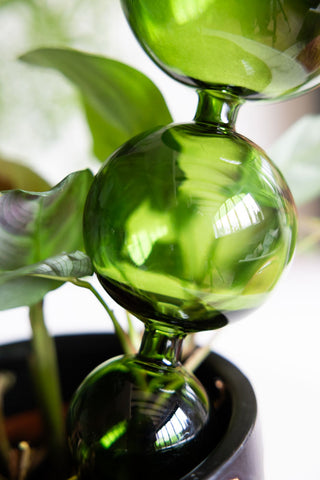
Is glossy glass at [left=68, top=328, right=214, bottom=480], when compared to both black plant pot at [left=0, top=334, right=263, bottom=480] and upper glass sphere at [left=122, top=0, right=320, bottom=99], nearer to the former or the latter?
black plant pot at [left=0, top=334, right=263, bottom=480]

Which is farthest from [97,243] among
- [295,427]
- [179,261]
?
[295,427]

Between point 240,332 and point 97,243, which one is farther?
point 240,332

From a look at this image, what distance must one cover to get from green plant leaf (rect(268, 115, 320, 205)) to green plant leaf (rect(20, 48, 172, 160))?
10 cm

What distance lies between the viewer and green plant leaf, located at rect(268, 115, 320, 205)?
1.15ft

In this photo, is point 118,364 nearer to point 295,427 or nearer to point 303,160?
point 303,160

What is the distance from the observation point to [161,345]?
0.25 meters

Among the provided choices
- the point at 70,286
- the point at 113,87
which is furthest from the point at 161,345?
the point at 70,286

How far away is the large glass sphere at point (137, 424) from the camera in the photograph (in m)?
0.23

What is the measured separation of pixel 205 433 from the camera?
0.25 metres

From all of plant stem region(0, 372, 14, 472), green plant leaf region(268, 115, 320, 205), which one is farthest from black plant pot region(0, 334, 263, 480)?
green plant leaf region(268, 115, 320, 205)

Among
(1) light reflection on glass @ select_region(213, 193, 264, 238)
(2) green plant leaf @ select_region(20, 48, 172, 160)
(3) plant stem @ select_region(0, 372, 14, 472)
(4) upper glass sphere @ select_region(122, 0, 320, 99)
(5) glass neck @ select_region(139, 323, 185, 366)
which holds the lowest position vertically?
(3) plant stem @ select_region(0, 372, 14, 472)

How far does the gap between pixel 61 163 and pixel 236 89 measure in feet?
0.87

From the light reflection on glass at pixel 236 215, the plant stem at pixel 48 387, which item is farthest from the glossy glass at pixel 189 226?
the plant stem at pixel 48 387

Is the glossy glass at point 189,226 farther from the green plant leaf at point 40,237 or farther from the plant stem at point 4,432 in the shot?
the plant stem at point 4,432
